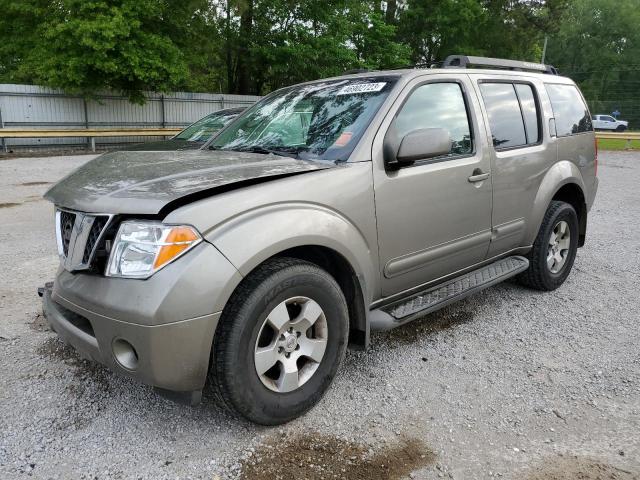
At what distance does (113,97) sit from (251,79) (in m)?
7.76

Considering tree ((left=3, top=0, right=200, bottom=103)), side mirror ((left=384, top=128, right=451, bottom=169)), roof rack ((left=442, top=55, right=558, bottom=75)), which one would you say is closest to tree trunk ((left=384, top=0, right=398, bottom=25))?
tree ((left=3, top=0, right=200, bottom=103))

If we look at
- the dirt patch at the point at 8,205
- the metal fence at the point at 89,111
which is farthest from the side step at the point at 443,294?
the metal fence at the point at 89,111

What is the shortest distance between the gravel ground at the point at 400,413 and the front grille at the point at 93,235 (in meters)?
0.90

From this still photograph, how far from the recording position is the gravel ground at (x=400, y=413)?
8.03ft

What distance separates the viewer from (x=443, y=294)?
3.59m

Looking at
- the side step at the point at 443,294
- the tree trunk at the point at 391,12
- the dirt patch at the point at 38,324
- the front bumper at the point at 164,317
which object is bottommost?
the dirt patch at the point at 38,324

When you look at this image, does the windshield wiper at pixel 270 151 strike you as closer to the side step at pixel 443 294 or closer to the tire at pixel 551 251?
the side step at pixel 443 294

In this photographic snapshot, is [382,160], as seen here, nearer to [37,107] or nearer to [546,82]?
[546,82]

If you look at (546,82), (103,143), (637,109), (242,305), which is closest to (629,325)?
(546,82)

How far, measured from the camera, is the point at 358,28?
2423 centimetres

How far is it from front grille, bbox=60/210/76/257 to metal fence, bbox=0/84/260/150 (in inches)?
681

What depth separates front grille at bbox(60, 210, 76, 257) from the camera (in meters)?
2.69

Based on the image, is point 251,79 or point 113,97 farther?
point 251,79

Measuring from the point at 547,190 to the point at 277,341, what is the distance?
9.48 feet
